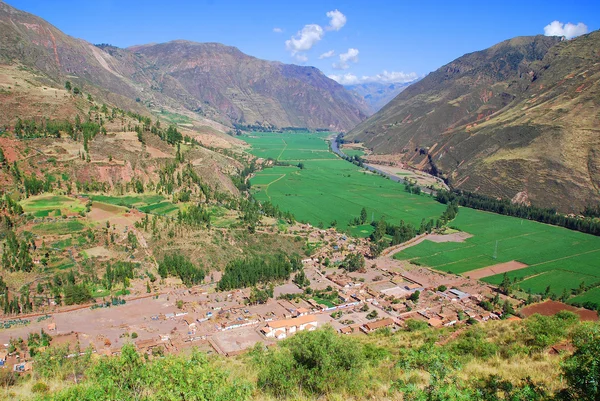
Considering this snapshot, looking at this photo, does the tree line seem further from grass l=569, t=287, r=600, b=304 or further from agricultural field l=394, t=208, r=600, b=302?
grass l=569, t=287, r=600, b=304

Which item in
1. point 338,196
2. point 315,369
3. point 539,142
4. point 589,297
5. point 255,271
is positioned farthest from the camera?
point 338,196

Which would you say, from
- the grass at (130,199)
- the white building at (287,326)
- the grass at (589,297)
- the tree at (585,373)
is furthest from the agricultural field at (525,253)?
the tree at (585,373)

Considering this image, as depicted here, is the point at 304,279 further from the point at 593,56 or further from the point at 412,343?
the point at 593,56

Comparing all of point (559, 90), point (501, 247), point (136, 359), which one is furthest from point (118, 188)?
point (559, 90)

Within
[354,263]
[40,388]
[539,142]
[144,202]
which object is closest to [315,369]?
[40,388]

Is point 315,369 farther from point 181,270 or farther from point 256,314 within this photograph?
point 181,270
